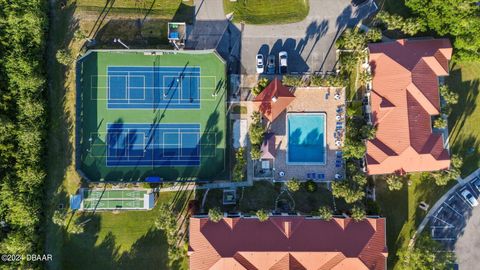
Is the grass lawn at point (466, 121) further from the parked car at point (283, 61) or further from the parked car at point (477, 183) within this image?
the parked car at point (283, 61)

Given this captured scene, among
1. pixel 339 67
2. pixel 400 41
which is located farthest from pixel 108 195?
pixel 400 41

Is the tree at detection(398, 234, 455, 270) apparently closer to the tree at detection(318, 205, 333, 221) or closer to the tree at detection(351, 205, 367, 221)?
the tree at detection(351, 205, 367, 221)

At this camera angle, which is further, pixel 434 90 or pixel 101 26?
pixel 101 26

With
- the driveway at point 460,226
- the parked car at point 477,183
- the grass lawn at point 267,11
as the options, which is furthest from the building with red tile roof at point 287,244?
the grass lawn at point 267,11

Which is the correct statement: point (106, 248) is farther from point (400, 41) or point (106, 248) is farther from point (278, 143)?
point (400, 41)

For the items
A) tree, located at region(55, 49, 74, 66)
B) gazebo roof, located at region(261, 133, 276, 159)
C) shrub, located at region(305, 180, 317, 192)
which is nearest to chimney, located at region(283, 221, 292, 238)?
shrub, located at region(305, 180, 317, 192)

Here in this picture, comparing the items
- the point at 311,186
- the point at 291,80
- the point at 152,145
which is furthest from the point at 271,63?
the point at 152,145
